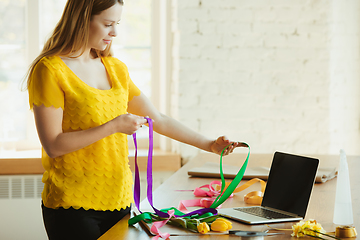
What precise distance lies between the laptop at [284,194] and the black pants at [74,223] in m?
0.37

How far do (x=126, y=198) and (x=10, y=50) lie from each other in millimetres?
1867

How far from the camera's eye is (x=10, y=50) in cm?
270

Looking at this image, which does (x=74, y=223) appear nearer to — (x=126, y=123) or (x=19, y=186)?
(x=126, y=123)

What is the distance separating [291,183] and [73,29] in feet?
2.62

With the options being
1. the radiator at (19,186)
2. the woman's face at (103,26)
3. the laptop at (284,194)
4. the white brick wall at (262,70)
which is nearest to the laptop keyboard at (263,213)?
the laptop at (284,194)

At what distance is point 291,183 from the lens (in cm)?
119

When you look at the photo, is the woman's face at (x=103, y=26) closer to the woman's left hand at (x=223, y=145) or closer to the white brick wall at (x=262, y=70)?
the woman's left hand at (x=223, y=145)

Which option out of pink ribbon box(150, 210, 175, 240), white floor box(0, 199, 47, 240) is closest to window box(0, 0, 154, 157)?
white floor box(0, 199, 47, 240)

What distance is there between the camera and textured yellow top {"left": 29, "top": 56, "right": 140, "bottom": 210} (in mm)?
1156

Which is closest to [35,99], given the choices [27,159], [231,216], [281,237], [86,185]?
[86,185]

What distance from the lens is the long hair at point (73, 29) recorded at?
1.20m

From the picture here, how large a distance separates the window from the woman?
59.1 inches

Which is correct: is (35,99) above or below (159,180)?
above

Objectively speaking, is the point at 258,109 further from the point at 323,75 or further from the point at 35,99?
the point at 35,99
